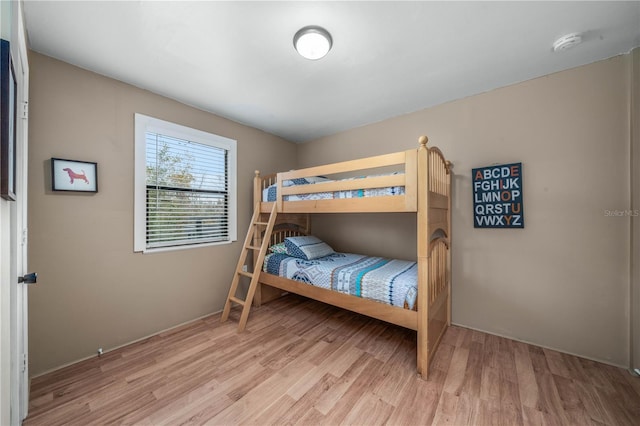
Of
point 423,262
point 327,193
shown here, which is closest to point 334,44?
point 327,193

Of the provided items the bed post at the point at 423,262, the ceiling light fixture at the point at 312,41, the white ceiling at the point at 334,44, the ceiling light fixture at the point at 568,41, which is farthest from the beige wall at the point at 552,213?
the ceiling light fixture at the point at 312,41

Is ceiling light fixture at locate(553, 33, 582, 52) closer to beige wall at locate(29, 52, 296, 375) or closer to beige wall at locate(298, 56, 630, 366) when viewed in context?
beige wall at locate(298, 56, 630, 366)

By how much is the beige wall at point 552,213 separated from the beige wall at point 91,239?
2989 millimetres

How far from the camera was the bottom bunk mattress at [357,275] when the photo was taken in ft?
6.19

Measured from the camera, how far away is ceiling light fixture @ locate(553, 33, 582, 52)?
1596mm

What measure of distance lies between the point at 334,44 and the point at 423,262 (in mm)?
1725

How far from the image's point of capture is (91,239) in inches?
77.7

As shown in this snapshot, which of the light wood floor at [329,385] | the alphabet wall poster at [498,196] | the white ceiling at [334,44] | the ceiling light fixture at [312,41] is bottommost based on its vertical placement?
the light wood floor at [329,385]

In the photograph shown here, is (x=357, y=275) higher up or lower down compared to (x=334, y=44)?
lower down

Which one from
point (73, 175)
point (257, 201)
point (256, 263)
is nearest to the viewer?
point (73, 175)

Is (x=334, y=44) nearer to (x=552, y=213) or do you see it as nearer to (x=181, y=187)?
(x=181, y=187)

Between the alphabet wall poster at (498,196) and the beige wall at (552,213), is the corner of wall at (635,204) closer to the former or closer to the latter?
the beige wall at (552,213)

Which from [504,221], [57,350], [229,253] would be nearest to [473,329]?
[504,221]

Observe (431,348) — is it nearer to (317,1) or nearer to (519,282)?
(519,282)
